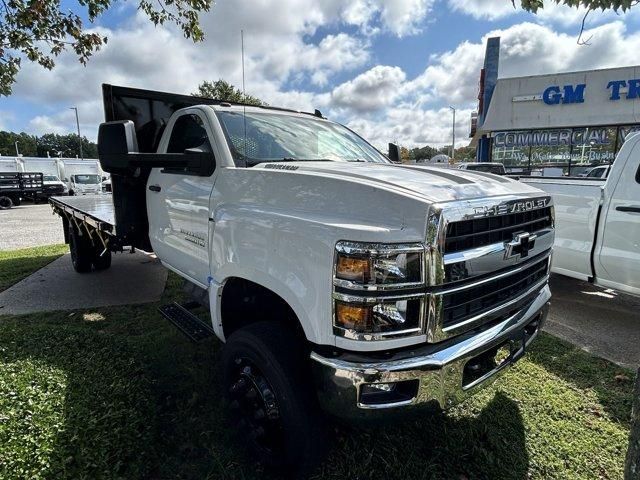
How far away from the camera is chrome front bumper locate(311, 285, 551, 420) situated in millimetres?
1867

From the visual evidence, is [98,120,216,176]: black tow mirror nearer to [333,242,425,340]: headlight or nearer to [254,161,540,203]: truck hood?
[254,161,540,203]: truck hood

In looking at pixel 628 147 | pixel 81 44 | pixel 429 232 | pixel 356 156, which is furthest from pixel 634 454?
pixel 81 44

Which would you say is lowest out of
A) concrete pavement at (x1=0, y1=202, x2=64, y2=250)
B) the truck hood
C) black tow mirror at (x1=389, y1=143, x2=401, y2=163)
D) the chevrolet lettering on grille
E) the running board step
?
concrete pavement at (x1=0, y1=202, x2=64, y2=250)

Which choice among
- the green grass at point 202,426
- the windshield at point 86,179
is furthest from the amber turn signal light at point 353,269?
the windshield at point 86,179

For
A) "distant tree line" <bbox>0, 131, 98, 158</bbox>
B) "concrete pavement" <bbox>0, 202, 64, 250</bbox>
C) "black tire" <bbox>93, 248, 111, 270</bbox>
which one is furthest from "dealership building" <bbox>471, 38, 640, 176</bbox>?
"distant tree line" <bbox>0, 131, 98, 158</bbox>

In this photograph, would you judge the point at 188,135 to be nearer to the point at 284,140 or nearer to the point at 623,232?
the point at 284,140

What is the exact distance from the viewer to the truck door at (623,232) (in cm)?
432

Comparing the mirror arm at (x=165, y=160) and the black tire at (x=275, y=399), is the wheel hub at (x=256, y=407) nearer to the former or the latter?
the black tire at (x=275, y=399)

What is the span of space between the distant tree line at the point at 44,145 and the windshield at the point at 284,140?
91.3 meters

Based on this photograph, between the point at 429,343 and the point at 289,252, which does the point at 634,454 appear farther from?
the point at 289,252

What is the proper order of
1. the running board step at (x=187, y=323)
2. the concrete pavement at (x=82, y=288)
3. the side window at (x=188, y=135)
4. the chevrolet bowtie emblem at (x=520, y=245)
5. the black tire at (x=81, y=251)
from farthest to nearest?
1. the black tire at (x=81, y=251)
2. the concrete pavement at (x=82, y=288)
3. the side window at (x=188, y=135)
4. the running board step at (x=187, y=323)
5. the chevrolet bowtie emblem at (x=520, y=245)

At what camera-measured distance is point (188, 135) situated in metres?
3.54

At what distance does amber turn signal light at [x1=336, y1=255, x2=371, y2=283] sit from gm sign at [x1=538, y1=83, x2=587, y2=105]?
22373 mm

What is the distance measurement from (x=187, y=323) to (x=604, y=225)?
4456mm
